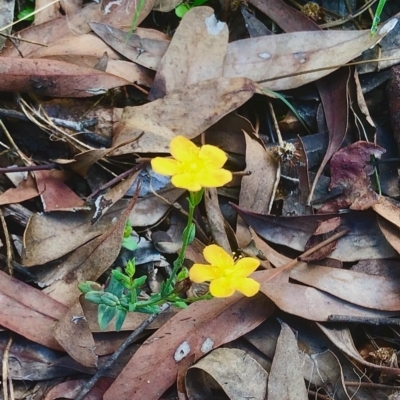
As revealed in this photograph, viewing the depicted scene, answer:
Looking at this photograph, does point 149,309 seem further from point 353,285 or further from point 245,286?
point 353,285

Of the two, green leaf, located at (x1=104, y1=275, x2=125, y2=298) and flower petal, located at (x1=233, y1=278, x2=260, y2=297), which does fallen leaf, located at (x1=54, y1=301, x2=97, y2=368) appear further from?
flower petal, located at (x1=233, y1=278, x2=260, y2=297)

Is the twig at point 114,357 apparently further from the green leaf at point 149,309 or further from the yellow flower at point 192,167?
the yellow flower at point 192,167

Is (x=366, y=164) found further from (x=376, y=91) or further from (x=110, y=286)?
(x=110, y=286)

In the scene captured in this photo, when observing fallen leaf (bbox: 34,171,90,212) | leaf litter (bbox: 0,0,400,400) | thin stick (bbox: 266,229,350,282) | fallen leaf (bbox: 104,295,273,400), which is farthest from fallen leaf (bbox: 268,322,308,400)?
fallen leaf (bbox: 34,171,90,212)

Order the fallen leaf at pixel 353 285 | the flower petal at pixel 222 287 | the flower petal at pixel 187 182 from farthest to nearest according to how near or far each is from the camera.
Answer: the fallen leaf at pixel 353 285
the flower petal at pixel 222 287
the flower petal at pixel 187 182

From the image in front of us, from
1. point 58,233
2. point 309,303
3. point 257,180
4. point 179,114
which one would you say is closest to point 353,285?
point 309,303

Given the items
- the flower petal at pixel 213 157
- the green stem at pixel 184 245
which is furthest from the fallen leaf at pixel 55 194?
the flower petal at pixel 213 157
